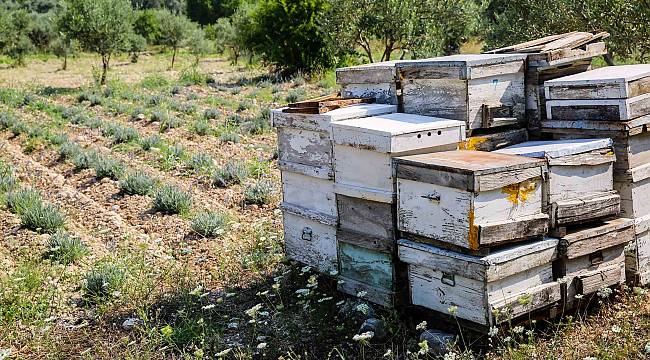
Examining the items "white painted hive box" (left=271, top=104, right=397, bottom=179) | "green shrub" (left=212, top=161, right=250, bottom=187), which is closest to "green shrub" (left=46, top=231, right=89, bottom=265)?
"white painted hive box" (left=271, top=104, right=397, bottom=179)

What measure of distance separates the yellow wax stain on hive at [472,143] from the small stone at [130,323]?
295 centimetres

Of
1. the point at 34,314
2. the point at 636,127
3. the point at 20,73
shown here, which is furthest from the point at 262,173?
the point at 20,73

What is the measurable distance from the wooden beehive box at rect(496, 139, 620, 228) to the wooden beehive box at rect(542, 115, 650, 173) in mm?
139

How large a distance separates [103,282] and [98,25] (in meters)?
20.1

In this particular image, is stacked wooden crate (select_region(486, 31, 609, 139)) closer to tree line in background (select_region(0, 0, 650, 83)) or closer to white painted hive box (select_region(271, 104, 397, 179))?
white painted hive box (select_region(271, 104, 397, 179))

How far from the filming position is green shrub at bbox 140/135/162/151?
12.3 metres

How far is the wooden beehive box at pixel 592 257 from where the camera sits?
4863 millimetres

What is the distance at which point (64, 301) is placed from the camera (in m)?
6.16

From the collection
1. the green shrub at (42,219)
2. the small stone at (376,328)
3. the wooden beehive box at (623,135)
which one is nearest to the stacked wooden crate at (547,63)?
the wooden beehive box at (623,135)

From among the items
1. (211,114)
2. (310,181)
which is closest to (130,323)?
(310,181)

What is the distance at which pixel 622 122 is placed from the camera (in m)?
5.07

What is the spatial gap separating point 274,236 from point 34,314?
93.2 inches

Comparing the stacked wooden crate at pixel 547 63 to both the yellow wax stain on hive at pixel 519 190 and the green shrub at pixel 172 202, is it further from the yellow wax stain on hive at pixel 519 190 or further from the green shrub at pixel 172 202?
the green shrub at pixel 172 202

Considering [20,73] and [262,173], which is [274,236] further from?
[20,73]
